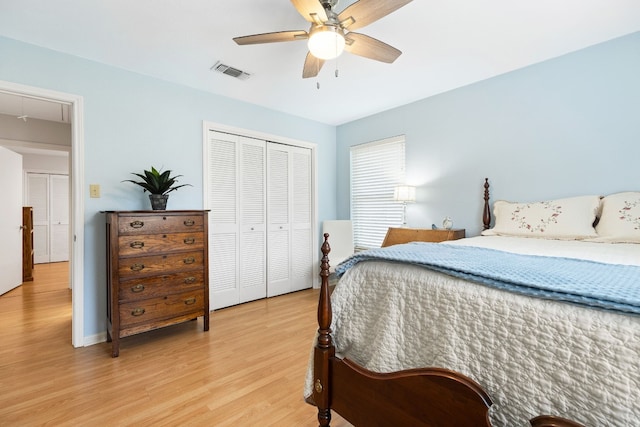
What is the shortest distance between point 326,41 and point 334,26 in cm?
9

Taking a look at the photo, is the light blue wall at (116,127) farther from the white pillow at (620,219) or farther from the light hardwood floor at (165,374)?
the white pillow at (620,219)

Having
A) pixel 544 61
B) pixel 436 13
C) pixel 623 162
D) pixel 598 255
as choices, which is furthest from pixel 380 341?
pixel 544 61

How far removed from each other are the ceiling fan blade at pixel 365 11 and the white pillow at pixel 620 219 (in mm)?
2005

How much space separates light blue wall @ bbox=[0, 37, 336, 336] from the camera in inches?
91.5

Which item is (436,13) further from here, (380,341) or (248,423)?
(248,423)

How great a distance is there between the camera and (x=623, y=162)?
2209mm

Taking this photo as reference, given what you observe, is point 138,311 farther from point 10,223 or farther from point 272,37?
point 10,223

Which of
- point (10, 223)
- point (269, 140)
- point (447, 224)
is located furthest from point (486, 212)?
point (10, 223)

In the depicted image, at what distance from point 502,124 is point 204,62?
2790mm

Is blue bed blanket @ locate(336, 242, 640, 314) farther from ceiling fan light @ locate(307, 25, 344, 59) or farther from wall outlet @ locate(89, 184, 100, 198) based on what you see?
wall outlet @ locate(89, 184, 100, 198)

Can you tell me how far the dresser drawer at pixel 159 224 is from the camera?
2291mm

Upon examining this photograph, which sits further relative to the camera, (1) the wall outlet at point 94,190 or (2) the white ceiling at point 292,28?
(1) the wall outlet at point 94,190

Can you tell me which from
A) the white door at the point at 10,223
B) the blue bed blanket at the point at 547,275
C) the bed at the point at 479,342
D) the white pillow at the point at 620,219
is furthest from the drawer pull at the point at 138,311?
the white pillow at the point at 620,219

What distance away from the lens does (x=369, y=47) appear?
1914mm
